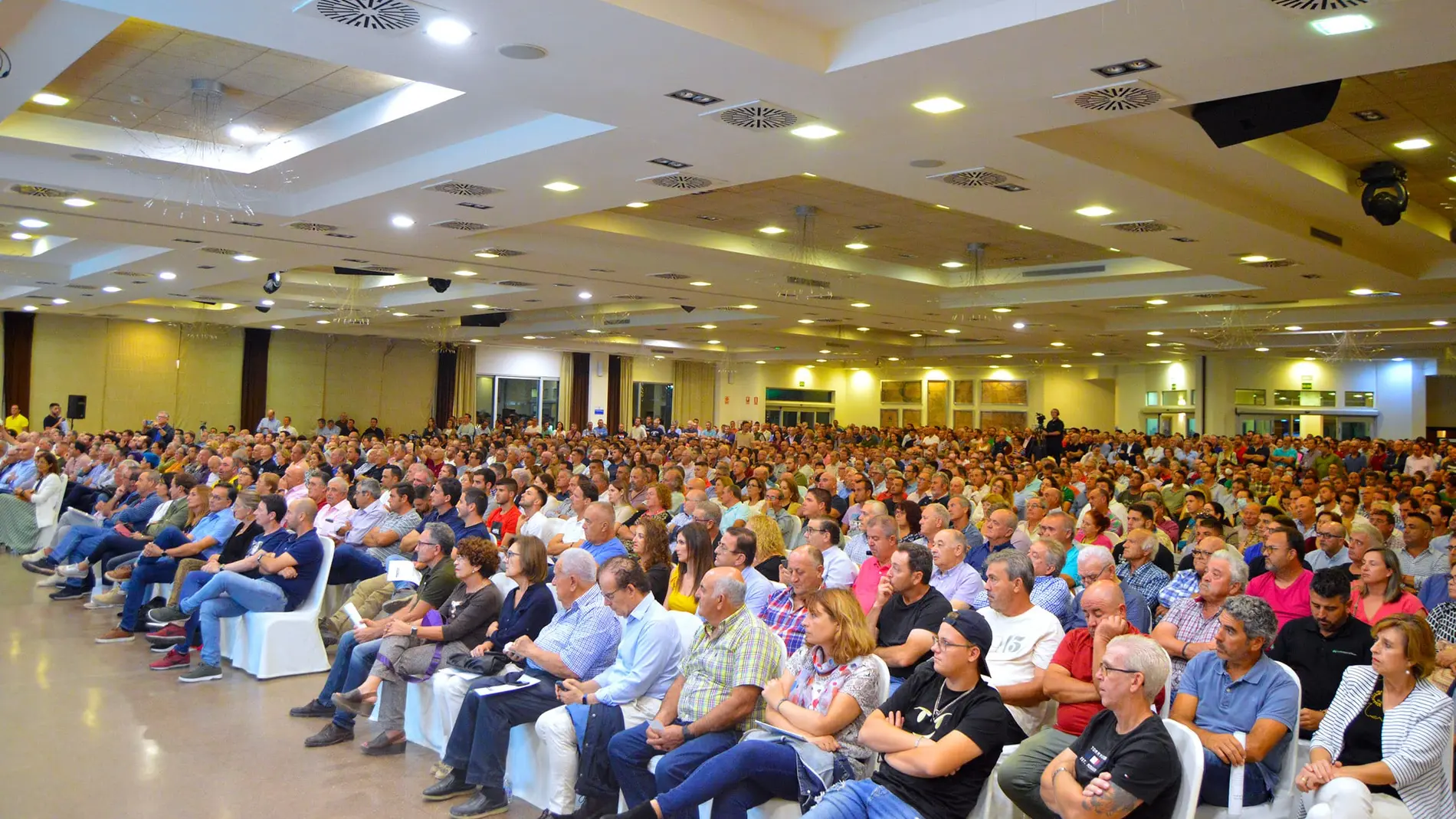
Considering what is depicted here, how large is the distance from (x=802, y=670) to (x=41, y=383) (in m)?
20.7

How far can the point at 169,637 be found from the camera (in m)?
6.85

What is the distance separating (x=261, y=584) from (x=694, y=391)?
2457cm

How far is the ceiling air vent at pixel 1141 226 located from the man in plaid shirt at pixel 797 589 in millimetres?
4925

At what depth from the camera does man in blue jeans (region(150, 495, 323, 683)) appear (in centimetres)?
623

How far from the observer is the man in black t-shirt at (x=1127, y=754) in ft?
9.10

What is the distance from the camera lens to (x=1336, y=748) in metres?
3.30

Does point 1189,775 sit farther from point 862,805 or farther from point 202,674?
point 202,674

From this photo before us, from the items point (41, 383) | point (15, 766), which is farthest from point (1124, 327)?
point (41, 383)

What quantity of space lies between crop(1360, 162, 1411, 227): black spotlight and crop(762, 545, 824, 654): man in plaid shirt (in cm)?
557

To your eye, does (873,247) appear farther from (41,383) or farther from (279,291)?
(41,383)

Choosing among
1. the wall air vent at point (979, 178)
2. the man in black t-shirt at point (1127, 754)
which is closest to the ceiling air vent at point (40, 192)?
the wall air vent at point (979, 178)

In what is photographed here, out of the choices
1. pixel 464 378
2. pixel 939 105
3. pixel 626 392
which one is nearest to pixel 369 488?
pixel 939 105

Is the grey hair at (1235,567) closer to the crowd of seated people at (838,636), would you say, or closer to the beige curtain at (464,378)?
the crowd of seated people at (838,636)

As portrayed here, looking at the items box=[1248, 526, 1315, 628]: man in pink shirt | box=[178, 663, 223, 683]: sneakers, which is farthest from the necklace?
box=[178, 663, 223, 683]: sneakers
